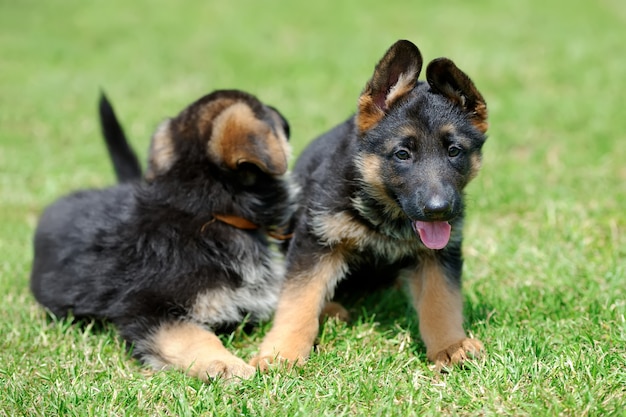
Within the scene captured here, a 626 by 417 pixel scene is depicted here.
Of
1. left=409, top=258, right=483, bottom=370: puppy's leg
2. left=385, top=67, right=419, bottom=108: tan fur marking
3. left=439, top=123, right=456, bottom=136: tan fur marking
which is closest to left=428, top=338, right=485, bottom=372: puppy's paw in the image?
left=409, top=258, right=483, bottom=370: puppy's leg

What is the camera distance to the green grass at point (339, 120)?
370 centimetres

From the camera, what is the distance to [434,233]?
3.99 metres

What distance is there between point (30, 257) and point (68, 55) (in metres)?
9.29

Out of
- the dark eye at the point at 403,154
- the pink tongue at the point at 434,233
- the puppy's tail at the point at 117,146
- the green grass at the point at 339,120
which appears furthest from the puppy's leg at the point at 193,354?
the puppy's tail at the point at 117,146

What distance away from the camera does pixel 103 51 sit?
585 inches

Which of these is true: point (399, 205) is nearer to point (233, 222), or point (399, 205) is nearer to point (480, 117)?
point (480, 117)

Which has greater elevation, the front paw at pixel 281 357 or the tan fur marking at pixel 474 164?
the tan fur marking at pixel 474 164

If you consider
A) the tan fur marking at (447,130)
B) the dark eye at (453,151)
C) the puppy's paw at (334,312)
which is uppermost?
the tan fur marking at (447,130)

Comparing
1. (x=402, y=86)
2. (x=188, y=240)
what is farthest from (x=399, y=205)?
(x=188, y=240)

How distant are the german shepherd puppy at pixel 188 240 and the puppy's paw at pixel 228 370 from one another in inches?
9.9

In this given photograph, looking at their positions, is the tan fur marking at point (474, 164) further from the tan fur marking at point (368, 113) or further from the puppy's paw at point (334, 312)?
the puppy's paw at point (334, 312)

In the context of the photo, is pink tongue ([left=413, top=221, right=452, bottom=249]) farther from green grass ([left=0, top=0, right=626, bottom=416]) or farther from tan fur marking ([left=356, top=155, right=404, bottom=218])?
green grass ([left=0, top=0, right=626, bottom=416])

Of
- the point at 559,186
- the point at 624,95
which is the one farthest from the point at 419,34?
the point at 559,186

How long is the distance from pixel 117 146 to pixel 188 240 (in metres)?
1.82
